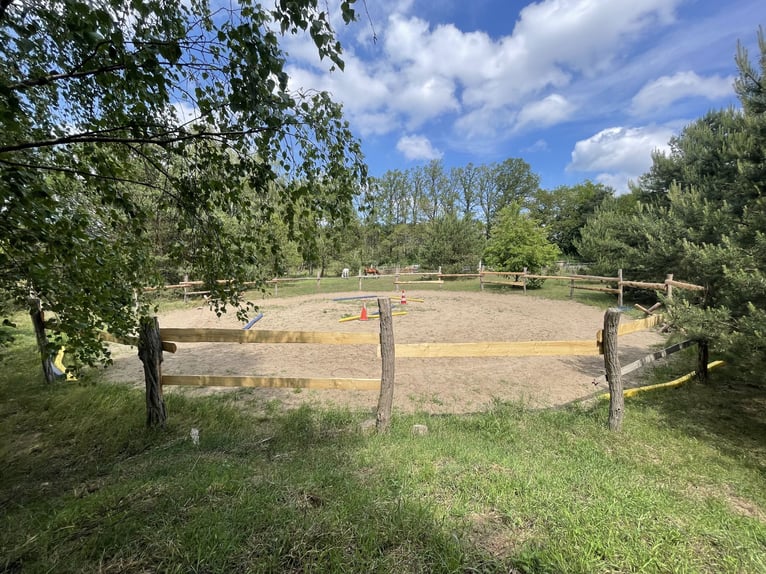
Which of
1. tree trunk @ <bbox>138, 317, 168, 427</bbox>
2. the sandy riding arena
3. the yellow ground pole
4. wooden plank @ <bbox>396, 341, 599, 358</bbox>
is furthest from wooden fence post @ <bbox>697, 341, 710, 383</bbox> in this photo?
tree trunk @ <bbox>138, 317, 168, 427</bbox>

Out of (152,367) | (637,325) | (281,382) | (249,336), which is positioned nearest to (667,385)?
(637,325)

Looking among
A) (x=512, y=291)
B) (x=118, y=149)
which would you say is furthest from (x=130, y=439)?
(x=512, y=291)

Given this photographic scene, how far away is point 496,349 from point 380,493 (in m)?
2.22

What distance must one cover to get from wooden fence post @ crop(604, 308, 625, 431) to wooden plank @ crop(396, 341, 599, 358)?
183 millimetres

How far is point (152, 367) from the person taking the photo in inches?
144

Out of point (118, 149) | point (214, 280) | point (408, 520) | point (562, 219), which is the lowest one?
point (408, 520)

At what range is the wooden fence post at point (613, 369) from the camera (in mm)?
3715

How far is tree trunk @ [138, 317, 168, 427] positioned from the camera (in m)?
3.64

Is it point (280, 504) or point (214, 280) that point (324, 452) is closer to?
point (280, 504)

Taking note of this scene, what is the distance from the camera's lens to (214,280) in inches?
115

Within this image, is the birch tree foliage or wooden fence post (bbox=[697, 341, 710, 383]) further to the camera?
wooden fence post (bbox=[697, 341, 710, 383])

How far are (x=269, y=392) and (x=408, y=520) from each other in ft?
13.3

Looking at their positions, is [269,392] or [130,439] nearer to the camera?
[130,439]

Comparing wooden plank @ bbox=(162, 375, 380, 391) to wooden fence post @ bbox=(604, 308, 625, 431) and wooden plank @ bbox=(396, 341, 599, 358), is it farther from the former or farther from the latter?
wooden fence post @ bbox=(604, 308, 625, 431)
